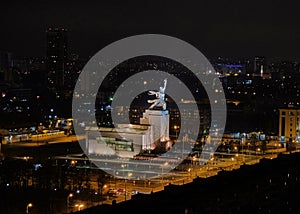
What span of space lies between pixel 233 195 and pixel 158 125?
633 cm

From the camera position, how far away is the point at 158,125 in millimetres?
10648

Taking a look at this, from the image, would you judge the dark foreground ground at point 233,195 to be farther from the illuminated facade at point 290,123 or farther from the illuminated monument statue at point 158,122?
the illuminated facade at point 290,123

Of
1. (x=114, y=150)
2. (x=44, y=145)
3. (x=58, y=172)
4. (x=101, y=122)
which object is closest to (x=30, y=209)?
(x=58, y=172)

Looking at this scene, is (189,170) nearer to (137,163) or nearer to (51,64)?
(137,163)

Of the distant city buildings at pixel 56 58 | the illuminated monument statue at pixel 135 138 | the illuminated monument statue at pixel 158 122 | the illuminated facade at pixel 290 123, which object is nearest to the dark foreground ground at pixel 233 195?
the illuminated monument statue at pixel 135 138

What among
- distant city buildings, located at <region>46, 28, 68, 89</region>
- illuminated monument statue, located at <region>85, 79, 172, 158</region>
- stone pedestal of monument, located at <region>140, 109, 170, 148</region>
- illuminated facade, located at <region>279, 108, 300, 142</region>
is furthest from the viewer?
distant city buildings, located at <region>46, 28, 68, 89</region>

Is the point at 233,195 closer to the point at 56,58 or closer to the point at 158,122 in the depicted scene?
the point at 158,122

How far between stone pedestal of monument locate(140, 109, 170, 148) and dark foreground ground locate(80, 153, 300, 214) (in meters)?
4.89

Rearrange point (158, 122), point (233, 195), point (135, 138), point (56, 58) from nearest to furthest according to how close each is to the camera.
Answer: point (233, 195) → point (135, 138) → point (158, 122) → point (56, 58)

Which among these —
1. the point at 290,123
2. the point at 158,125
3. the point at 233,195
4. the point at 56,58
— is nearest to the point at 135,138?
the point at 158,125

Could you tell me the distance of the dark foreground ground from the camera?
382 centimetres

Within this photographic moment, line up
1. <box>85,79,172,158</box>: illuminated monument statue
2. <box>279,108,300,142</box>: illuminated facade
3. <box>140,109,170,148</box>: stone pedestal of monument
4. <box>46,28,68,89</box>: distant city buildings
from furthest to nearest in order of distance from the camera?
<box>46,28,68,89</box>: distant city buildings < <box>279,108,300,142</box>: illuminated facade < <box>140,109,170,148</box>: stone pedestal of monument < <box>85,79,172,158</box>: illuminated monument statue

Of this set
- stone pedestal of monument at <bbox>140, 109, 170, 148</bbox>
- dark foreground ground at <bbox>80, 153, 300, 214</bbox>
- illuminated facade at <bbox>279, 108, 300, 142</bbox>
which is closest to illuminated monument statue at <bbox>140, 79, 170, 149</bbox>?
stone pedestal of monument at <bbox>140, 109, 170, 148</bbox>

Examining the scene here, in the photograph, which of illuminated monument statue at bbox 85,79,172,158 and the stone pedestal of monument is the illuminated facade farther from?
illuminated monument statue at bbox 85,79,172,158
